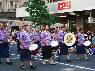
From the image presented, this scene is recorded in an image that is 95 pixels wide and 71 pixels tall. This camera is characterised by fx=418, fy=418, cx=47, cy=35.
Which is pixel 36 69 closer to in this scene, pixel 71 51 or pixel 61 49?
pixel 61 49

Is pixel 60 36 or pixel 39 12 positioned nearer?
pixel 60 36

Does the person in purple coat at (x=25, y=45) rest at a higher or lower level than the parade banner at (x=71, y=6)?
lower

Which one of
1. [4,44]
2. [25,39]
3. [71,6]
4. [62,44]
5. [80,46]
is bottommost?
[80,46]

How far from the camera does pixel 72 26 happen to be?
42688 mm

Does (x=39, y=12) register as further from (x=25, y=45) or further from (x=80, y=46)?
(x=25, y=45)

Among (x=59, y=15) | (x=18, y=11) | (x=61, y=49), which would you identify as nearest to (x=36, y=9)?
(x=59, y=15)

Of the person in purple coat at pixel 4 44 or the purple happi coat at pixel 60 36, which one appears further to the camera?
the purple happi coat at pixel 60 36

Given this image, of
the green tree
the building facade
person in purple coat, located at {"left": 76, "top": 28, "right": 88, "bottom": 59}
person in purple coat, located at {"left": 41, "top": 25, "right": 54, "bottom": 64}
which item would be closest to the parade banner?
the green tree

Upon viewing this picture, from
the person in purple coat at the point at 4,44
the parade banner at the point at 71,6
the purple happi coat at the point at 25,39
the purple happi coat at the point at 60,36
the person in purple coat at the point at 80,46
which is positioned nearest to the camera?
the purple happi coat at the point at 25,39

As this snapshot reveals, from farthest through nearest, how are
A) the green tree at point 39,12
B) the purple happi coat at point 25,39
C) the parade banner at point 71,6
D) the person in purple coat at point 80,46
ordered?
the green tree at point 39,12
the parade banner at point 71,6
the person in purple coat at point 80,46
the purple happi coat at point 25,39

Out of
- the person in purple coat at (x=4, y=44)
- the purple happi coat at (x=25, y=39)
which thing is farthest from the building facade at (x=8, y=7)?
the purple happi coat at (x=25, y=39)

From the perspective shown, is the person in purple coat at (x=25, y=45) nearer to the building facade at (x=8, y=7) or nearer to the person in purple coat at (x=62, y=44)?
the person in purple coat at (x=62, y=44)

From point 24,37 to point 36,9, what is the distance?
26571 mm

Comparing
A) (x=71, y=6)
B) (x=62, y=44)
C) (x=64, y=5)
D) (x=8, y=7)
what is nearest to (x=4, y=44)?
(x=62, y=44)
